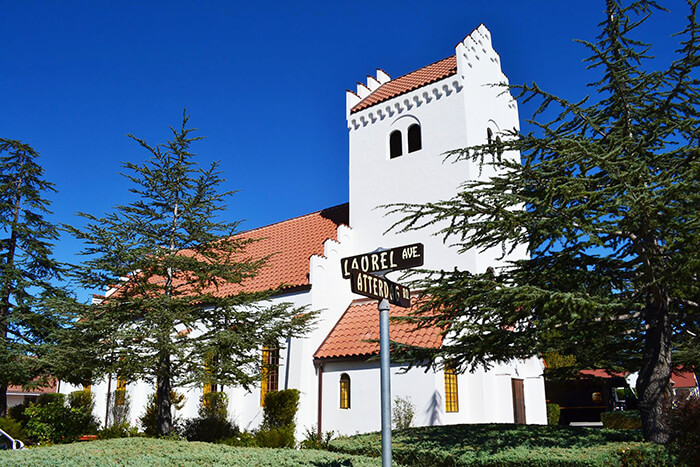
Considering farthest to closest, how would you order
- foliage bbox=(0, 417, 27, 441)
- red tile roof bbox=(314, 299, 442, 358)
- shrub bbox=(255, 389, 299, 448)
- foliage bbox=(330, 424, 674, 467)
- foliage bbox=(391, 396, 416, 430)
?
shrub bbox=(255, 389, 299, 448)
red tile roof bbox=(314, 299, 442, 358)
foliage bbox=(0, 417, 27, 441)
foliage bbox=(391, 396, 416, 430)
foliage bbox=(330, 424, 674, 467)

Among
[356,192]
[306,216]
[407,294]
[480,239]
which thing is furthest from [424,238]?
[407,294]

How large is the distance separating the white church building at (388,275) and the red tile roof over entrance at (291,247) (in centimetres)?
Answer: 7

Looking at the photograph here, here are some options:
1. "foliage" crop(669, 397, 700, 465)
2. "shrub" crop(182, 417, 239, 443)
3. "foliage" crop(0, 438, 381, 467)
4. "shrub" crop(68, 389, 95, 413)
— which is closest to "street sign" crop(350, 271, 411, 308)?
"foliage" crop(0, 438, 381, 467)

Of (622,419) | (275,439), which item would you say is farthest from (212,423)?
(622,419)

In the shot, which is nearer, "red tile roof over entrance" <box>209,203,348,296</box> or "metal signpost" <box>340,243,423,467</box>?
"metal signpost" <box>340,243,423,467</box>

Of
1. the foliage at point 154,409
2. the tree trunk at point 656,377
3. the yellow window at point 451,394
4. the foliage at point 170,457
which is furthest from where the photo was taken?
the foliage at point 154,409

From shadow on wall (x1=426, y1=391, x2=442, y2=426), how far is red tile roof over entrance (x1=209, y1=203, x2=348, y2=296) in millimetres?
6552

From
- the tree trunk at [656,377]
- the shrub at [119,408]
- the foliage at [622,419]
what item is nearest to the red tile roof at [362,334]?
the tree trunk at [656,377]

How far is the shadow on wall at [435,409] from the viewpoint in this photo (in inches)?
635

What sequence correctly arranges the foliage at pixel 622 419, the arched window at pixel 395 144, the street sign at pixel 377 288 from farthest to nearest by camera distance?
the arched window at pixel 395 144 < the foliage at pixel 622 419 < the street sign at pixel 377 288

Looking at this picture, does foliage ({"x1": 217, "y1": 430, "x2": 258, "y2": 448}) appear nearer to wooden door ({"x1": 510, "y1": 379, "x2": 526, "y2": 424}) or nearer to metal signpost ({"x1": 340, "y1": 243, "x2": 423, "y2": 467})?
wooden door ({"x1": 510, "y1": 379, "x2": 526, "y2": 424})

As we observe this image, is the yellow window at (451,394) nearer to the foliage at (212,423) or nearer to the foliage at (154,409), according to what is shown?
the foliage at (212,423)

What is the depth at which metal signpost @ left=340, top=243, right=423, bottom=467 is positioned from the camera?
5.89 metres

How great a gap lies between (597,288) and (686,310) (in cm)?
187
